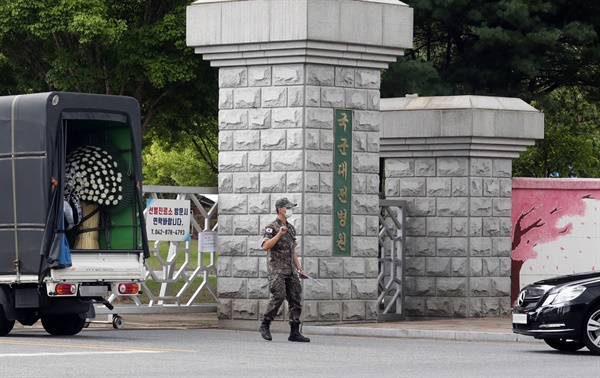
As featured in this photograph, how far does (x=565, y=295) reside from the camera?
16359 millimetres

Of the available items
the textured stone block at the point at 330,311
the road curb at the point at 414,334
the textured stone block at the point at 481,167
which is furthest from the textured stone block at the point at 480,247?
the road curb at the point at 414,334

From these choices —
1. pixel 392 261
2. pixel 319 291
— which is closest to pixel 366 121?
pixel 319 291

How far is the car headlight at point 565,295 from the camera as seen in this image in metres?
16.3

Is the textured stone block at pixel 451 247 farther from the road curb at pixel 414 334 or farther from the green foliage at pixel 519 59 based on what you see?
the green foliage at pixel 519 59

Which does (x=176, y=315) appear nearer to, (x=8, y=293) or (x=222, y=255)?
(x=222, y=255)

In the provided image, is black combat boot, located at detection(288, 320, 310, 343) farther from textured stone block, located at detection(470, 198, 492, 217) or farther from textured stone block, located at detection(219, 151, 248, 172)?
textured stone block, located at detection(470, 198, 492, 217)

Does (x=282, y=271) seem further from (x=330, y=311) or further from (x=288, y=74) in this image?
(x=288, y=74)

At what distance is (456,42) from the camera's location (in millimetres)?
33156

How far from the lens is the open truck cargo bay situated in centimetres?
1730

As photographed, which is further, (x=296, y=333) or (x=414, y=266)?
(x=414, y=266)

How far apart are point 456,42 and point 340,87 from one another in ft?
44.1

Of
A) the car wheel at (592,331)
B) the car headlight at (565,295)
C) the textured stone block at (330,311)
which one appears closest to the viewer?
the car wheel at (592,331)

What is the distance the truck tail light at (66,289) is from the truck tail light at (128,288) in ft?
2.22

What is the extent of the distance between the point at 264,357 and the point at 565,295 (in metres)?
3.79
